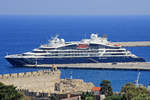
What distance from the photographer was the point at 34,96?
32.0m

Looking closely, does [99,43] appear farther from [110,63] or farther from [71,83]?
[71,83]

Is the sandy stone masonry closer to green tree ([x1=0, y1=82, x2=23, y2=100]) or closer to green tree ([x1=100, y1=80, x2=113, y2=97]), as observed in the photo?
green tree ([x1=100, y1=80, x2=113, y2=97])

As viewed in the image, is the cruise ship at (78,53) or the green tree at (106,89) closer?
the green tree at (106,89)

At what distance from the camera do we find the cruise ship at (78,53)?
8562 cm

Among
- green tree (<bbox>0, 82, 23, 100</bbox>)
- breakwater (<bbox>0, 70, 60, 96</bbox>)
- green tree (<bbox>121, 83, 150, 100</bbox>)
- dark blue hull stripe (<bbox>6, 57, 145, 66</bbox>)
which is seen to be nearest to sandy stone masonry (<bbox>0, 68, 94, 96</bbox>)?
breakwater (<bbox>0, 70, 60, 96</bbox>)

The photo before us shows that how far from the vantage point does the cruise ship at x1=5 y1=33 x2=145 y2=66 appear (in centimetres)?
8562

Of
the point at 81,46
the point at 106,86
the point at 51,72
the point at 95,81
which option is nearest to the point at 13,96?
the point at 106,86

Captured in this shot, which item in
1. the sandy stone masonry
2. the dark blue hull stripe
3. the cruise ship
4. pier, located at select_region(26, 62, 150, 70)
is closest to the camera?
the sandy stone masonry

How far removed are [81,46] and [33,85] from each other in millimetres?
48036

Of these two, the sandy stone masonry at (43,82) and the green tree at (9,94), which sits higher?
the sandy stone masonry at (43,82)

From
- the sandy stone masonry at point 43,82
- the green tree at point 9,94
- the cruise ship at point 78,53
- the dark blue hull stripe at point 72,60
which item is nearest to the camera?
the green tree at point 9,94

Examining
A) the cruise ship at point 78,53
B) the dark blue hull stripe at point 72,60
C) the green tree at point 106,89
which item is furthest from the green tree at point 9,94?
the cruise ship at point 78,53

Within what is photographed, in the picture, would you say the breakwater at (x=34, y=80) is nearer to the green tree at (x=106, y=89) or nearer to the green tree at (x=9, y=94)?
the green tree at (x=106, y=89)

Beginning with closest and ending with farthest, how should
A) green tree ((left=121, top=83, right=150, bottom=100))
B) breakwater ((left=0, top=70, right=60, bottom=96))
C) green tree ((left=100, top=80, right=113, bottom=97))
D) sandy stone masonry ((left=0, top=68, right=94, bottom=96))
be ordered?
1. green tree ((left=121, top=83, right=150, bottom=100))
2. green tree ((left=100, top=80, right=113, bottom=97))
3. breakwater ((left=0, top=70, right=60, bottom=96))
4. sandy stone masonry ((left=0, top=68, right=94, bottom=96))
